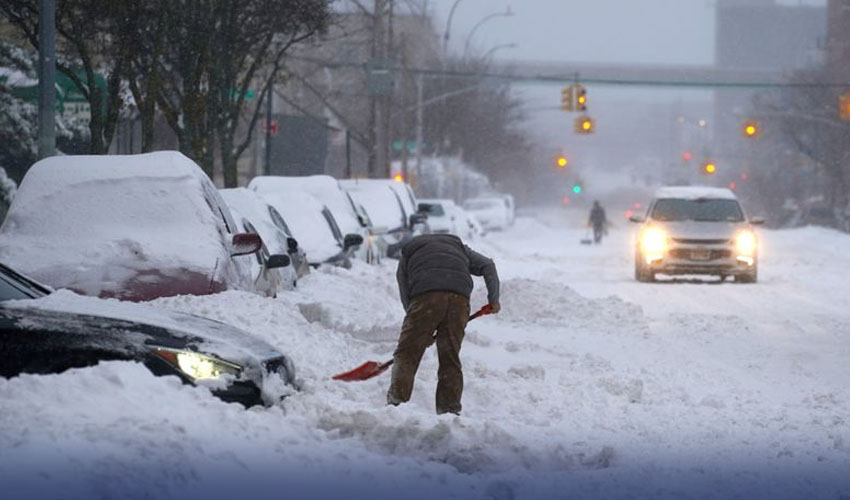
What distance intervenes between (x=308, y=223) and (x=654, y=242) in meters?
8.55

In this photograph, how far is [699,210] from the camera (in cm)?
2811

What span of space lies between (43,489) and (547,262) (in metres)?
31.1

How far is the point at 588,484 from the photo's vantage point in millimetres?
7266

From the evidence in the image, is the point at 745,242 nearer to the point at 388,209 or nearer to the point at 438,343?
the point at 388,209

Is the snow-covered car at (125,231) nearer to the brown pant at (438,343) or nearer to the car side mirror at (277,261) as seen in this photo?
the car side mirror at (277,261)

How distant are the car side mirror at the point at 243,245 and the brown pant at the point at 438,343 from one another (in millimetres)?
2558

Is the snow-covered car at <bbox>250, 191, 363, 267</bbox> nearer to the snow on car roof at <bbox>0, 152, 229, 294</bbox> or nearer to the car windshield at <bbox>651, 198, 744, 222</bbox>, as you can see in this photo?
the snow on car roof at <bbox>0, 152, 229, 294</bbox>

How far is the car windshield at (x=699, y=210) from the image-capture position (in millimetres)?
27891

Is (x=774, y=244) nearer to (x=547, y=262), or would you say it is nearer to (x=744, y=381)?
(x=547, y=262)

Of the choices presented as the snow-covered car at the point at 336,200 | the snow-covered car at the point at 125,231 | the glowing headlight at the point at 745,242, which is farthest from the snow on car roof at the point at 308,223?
the glowing headlight at the point at 745,242

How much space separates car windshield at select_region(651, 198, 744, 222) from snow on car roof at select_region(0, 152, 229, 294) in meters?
15.9

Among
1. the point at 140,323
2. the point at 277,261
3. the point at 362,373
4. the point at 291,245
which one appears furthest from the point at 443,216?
the point at 140,323

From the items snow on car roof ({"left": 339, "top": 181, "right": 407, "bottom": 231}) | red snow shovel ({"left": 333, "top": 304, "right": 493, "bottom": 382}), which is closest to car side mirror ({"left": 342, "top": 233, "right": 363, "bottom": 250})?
snow on car roof ({"left": 339, "top": 181, "right": 407, "bottom": 231})

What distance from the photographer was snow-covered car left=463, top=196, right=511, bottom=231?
62.8m
